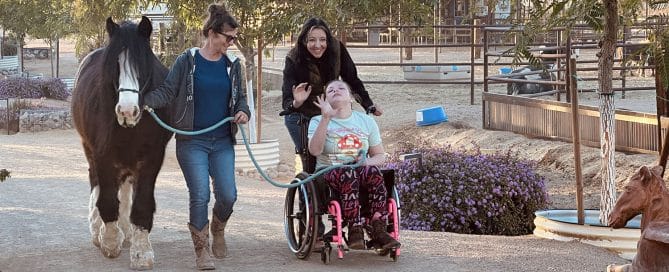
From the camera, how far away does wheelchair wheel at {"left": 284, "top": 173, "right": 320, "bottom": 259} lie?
245 inches

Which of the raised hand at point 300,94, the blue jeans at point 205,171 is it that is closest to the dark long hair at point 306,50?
the raised hand at point 300,94

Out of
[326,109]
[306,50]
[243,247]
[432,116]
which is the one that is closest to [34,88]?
[432,116]

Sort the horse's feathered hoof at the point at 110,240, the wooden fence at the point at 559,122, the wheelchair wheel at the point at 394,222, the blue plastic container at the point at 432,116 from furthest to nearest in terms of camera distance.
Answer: the blue plastic container at the point at 432,116, the wooden fence at the point at 559,122, the horse's feathered hoof at the point at 110,240, the wheelchair wheel at the point at 394,222

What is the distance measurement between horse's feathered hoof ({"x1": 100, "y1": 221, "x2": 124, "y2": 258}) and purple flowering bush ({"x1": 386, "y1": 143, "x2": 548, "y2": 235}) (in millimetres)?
2603

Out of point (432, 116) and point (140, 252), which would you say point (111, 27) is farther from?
point (432, 116)

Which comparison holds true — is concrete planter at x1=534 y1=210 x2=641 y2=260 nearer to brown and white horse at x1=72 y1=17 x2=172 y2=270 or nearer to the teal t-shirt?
the teal t-shirt

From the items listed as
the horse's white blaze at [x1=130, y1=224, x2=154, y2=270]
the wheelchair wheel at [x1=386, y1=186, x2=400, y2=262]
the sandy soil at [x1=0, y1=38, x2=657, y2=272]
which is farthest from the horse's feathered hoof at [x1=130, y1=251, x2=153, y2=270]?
the wheelchair wheel at [x1=386, y1=186, x2=400, y2=262]

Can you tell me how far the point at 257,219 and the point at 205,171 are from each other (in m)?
2.51

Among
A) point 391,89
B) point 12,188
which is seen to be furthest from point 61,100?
point 12,188

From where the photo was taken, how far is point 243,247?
696 centimetres

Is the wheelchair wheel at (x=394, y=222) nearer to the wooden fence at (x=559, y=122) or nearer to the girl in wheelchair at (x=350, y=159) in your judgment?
the girl in wheelchair at (x=350, y=159)

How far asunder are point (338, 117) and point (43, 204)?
405 centimetres

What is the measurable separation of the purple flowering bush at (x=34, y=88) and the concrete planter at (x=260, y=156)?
10.9m

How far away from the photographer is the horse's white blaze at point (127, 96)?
5.71 metres
